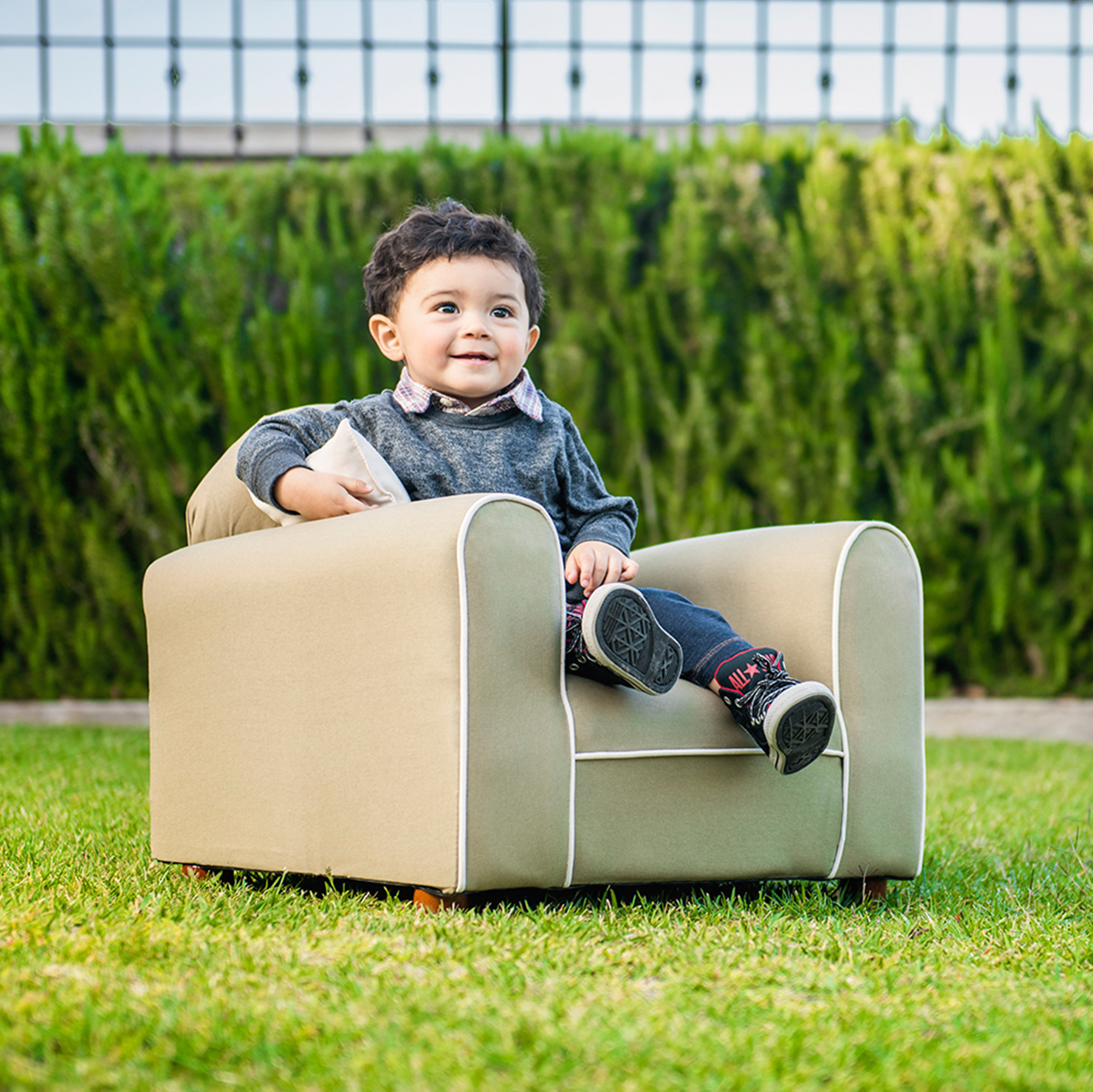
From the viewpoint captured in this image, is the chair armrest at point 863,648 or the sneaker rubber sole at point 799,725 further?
the chair armrest at point 863,648

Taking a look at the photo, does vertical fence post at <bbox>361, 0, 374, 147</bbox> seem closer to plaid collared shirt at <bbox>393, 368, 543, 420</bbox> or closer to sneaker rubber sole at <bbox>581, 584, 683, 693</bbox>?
plaid collared shirt at <bbox>393, 368, 543, 420</bbox>

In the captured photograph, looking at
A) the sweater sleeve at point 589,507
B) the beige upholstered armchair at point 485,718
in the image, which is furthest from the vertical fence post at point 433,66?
the beige upholstered armchair at point 485,718

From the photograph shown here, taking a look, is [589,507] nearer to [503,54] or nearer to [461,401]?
[461,401]

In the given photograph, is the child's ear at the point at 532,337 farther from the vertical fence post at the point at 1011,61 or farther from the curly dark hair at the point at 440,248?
the vertical fence post at the point at 1011,61

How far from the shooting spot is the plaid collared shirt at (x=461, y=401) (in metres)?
2.46

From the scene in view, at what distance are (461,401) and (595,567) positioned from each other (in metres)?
0.52

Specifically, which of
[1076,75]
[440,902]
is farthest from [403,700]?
[1076,75]

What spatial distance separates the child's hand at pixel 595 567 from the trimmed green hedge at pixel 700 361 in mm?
3552

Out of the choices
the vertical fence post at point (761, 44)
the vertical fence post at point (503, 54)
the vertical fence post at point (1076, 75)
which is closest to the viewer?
the vertical fence post at point (503, 54)

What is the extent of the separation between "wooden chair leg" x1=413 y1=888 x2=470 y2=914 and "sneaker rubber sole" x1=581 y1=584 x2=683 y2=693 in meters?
0.42

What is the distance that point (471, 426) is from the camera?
2471 mm

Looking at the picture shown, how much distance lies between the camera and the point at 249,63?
736 cm

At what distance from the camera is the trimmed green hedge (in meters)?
5.70

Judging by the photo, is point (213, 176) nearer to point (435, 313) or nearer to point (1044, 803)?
point (435, 313)
